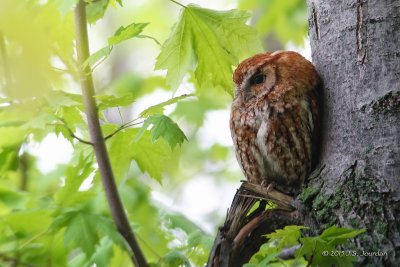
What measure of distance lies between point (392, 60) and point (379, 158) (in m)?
0.31

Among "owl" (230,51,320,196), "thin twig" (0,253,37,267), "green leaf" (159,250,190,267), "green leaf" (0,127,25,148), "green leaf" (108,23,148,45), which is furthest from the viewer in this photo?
"green leaf" (0,127,25,148)

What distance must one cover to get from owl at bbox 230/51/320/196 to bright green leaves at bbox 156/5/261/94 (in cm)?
8

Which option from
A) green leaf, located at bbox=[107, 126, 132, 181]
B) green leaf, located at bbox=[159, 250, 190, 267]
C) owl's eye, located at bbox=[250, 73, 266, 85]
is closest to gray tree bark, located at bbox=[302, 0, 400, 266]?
owl's eye, located at bbox=[250, 73, 266, 85]

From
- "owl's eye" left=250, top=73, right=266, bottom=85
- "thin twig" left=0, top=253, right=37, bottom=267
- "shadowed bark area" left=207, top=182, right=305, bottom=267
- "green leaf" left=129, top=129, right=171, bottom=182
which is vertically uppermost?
"owl's eye" left=250, top=73, right=266, bottom=85

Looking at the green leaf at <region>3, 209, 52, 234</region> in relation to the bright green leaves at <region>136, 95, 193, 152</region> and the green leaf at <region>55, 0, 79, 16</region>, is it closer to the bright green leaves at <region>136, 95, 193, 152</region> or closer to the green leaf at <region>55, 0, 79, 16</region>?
the bright green leaves at <region>136, 95, 193, 152</region>

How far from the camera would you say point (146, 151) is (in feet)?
8.15

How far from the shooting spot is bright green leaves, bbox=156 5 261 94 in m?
2.29

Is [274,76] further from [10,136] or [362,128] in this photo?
[10,136]

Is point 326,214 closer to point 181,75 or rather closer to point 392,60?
point 392,60

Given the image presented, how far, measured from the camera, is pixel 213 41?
7.70 feet

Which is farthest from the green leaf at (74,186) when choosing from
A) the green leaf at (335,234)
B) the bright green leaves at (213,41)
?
the green leaf at (335,234)

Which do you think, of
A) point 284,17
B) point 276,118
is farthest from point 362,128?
point 284,17

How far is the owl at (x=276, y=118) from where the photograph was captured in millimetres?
2193

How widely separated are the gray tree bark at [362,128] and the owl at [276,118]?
0.26 feet
